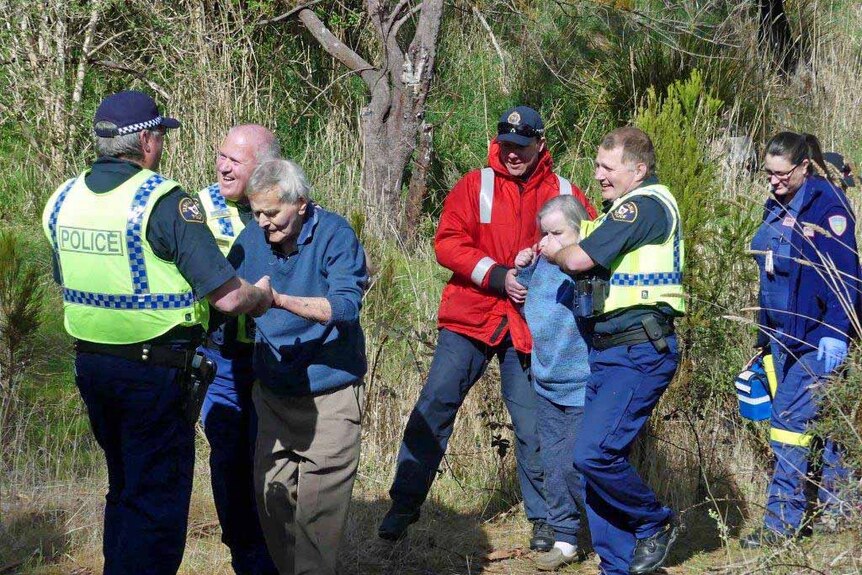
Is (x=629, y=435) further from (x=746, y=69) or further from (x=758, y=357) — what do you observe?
(x=746, y=69)

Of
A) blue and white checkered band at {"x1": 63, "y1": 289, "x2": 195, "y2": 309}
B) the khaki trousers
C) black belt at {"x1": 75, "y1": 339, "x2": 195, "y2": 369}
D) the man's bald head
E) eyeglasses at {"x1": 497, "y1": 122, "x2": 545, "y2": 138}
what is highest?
eyeglasses at {"x1": 497, "y1": 122, "x2": 545, "y2": 138}

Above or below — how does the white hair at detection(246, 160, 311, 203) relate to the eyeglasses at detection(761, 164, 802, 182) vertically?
below

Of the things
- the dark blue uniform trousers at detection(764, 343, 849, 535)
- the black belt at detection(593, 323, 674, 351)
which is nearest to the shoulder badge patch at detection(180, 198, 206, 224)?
the black belt at detection(593, 323, 674, 351)

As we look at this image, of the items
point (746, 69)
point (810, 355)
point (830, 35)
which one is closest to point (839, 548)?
point (810, 355)

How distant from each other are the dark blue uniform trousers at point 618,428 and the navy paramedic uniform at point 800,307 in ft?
2.39

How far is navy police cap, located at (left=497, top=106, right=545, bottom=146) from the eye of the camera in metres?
5.12

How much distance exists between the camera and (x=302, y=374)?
403 cm

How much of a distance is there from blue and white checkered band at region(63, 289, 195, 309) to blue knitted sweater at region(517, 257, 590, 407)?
175cm

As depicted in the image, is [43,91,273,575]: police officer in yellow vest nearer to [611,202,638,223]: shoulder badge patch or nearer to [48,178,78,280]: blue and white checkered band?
[48,178,78,280]: blue and white checkered band

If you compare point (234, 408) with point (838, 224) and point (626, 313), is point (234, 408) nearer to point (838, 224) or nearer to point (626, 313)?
point (626, 313)

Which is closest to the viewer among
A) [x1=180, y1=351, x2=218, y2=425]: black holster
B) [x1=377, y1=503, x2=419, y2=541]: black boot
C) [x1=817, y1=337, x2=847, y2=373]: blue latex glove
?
[x1=180, y1=351, x2=218, y2=425]: black holster

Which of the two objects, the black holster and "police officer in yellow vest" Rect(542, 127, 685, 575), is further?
"police officer in yellow vest" Rect(542, 127, 685, 575)

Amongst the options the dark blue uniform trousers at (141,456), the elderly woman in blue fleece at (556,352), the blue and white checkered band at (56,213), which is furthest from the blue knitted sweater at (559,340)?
the blue and white checkered band at (56,213)

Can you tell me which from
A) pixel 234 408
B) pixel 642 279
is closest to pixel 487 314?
pixel 642 279
